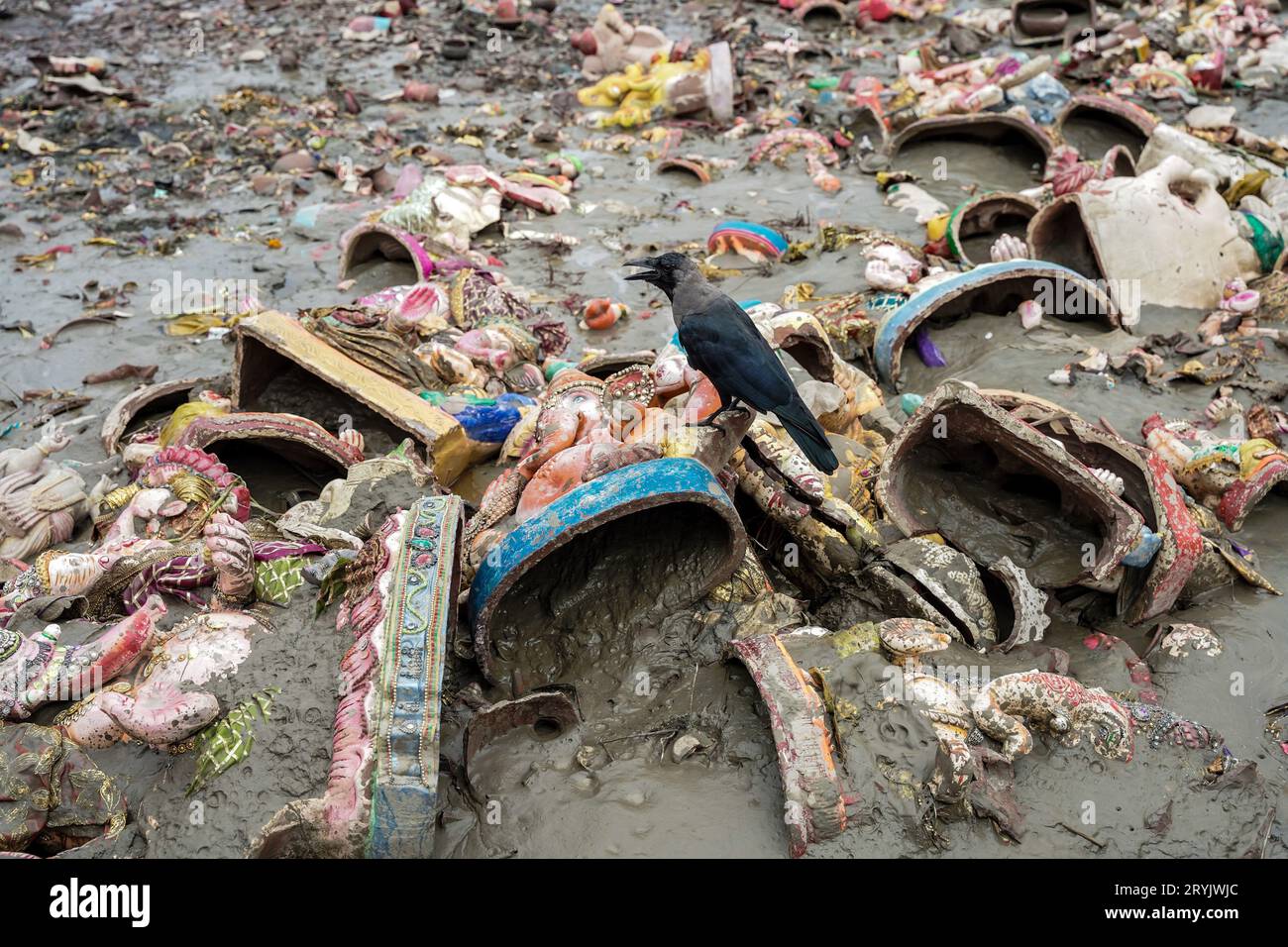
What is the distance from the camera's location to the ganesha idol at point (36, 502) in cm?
372

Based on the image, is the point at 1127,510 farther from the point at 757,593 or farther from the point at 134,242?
the point at 134,242

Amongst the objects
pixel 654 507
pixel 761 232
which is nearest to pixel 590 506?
pixel 654 507

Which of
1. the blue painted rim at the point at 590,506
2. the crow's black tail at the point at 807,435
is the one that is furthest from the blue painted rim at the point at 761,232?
the blue painted rim at the point at 590,506

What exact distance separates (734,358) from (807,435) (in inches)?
14.0

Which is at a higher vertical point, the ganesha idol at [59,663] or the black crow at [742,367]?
the black crow at [742,367]

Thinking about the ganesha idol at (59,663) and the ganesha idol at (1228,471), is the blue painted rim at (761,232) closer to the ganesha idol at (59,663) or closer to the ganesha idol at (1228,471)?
the ganesha idol at (1228,471)

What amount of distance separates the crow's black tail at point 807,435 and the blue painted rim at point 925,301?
2.03m

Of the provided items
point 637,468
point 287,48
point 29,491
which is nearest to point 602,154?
point 287,48

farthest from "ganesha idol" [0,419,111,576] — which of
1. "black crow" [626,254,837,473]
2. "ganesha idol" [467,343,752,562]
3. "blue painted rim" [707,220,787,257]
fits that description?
"blue painted rim" [707,220,787,257]

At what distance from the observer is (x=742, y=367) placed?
3.04 metres

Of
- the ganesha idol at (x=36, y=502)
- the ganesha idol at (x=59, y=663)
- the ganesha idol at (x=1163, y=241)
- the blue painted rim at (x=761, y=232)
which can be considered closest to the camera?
the ganesha idol at (x=59, y=663)

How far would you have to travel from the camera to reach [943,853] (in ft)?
7.72

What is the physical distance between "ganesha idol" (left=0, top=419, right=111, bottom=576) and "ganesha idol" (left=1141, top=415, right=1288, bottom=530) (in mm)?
4566

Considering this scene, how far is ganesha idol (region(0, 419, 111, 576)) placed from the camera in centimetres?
372
